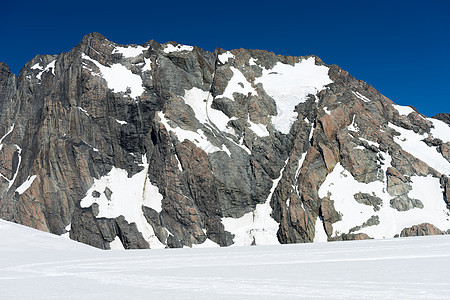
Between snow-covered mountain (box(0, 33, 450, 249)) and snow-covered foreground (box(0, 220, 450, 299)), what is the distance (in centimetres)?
4666

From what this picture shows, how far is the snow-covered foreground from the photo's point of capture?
12.0 m

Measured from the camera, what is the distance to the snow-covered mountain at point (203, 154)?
68.9 m

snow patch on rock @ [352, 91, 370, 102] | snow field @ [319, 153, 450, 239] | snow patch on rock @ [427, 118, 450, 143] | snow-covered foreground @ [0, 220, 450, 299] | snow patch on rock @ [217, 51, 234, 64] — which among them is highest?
snow patch on rock @ [217, 51, 234, 64]

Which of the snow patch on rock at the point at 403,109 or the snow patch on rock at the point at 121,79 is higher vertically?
the snow patch on rock at the point at 121,79

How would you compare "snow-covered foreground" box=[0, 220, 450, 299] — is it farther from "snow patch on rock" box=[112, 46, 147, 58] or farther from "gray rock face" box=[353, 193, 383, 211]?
"snow patch on rock" box=[112, 46, 147, 58]

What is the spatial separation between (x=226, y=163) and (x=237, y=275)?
6050 centimetres

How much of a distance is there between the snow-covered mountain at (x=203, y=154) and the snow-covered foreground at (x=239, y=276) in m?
46.7

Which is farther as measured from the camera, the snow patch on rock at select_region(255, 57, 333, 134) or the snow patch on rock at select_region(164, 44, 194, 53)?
the snow patch on rock at select_region(164, 44, 194, 53)

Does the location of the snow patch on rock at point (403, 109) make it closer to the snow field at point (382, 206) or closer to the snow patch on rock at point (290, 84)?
the snow patch on rock at point (290, 84)

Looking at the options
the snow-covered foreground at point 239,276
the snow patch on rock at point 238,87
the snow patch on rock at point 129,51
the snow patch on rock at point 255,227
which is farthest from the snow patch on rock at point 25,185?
the snow-covered foreground at point 239,276

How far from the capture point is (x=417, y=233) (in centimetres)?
6144

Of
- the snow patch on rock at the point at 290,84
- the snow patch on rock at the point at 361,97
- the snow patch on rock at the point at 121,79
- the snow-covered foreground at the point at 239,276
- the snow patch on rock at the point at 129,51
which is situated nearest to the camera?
the snow-covered foreground at the point at 239,276

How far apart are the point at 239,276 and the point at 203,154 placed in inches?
2354

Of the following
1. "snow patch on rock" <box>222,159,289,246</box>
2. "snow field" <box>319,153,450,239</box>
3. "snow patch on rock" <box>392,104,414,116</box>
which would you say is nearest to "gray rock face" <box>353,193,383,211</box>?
"snow field" <box>319,153,450,239</box>
